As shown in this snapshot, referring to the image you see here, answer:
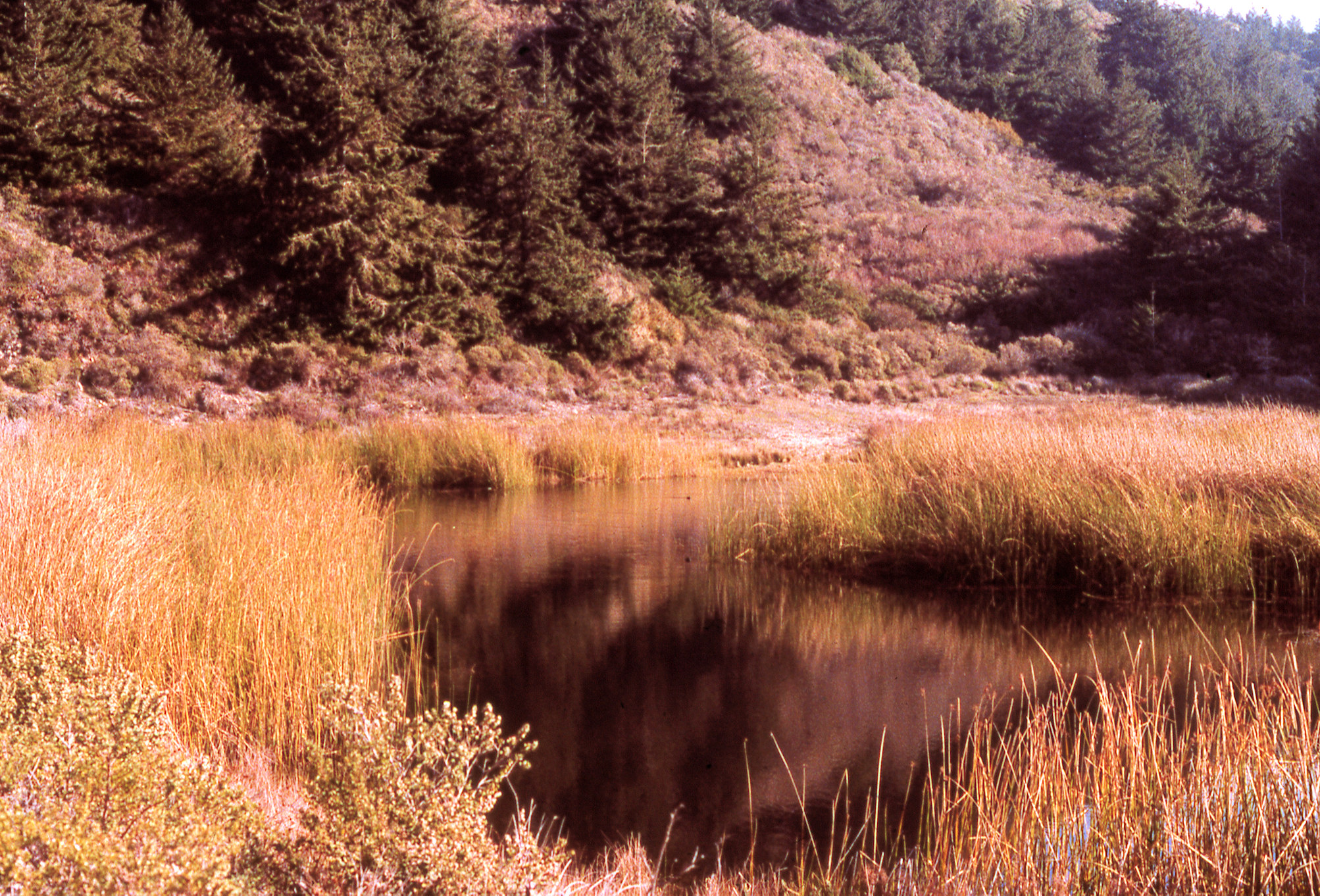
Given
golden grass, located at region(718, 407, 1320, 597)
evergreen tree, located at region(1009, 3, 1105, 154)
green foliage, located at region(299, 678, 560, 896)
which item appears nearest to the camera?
green foliage, located at region(299, 678, 560, 896)

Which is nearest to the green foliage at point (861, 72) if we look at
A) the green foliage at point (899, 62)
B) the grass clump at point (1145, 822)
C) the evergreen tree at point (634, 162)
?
the green foliage at point (899, 62)

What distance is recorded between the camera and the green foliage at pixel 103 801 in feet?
7.41

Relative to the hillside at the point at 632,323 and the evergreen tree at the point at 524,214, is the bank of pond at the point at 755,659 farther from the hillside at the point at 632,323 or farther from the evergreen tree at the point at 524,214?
the evergreen tree at the point at 524,214

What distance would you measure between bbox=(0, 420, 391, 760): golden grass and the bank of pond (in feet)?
0.08

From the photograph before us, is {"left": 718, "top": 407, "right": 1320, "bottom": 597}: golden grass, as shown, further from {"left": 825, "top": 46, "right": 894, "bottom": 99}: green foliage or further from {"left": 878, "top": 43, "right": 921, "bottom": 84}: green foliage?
{"left": 878, "top": 43, "right": 921, "bottom": 84}: green foliage

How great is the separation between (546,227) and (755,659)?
22.2 meters

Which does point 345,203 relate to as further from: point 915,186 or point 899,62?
point 899,62

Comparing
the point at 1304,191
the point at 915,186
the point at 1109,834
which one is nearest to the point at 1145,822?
the point at 1109,834

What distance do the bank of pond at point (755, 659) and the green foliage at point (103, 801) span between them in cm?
4

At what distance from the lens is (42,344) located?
2102 cm

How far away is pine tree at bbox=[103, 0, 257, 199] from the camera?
955 inches

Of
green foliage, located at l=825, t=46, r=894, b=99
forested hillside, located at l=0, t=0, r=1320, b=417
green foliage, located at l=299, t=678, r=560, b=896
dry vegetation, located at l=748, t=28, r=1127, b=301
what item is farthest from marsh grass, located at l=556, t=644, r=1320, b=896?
green foliage, located at l=825, t=46, r=894, b=99

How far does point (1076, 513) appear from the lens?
8578 millimetres

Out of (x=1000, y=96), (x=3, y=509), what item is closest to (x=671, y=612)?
(x=3, y=509)
